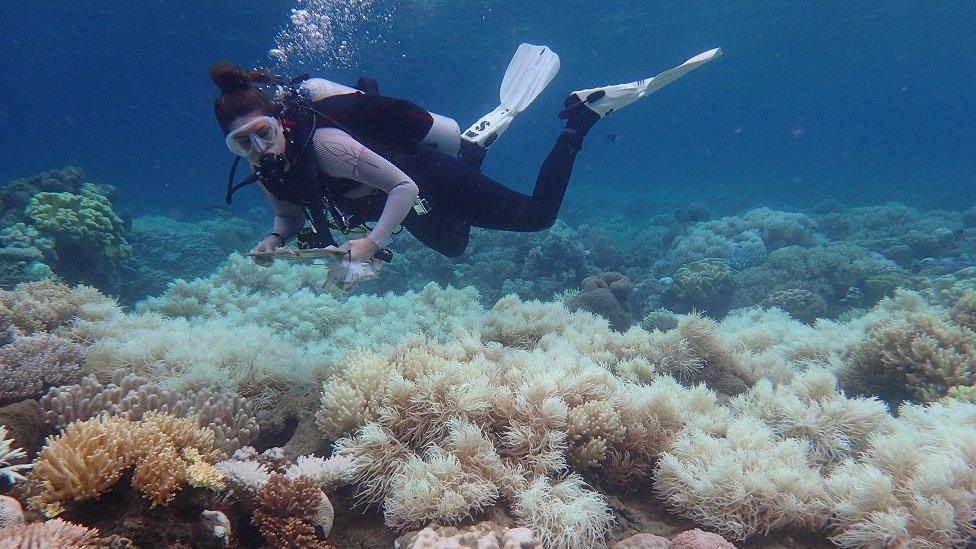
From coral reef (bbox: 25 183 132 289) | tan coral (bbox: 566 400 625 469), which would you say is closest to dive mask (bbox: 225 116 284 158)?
tan coral (bbox: 566 400 625 469)

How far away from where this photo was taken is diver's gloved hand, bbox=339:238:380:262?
3369mm

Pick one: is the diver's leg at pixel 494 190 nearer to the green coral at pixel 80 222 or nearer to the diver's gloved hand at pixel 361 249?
the diver's gloved hand at pixel 361 249

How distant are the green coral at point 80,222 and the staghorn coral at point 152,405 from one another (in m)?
9.22

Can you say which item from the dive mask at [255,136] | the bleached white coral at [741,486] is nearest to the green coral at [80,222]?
the dive mask at [255,136]

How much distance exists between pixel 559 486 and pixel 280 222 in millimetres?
3680

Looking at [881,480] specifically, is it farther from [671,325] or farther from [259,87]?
[671,325]

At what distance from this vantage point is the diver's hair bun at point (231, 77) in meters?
3.38

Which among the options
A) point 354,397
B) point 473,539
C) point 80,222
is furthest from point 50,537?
point 80,222

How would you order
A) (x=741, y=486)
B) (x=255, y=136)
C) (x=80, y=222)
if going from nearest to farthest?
(x=741, y=486), (x=255, y=136), (x=80, y=222)

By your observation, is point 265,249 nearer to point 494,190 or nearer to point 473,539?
point 494,190

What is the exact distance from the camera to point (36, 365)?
3605 mm

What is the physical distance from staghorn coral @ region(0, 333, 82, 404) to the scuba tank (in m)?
3.18

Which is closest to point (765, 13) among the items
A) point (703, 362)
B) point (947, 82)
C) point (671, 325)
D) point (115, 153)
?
point (671, 325)

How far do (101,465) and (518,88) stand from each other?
6.48m
